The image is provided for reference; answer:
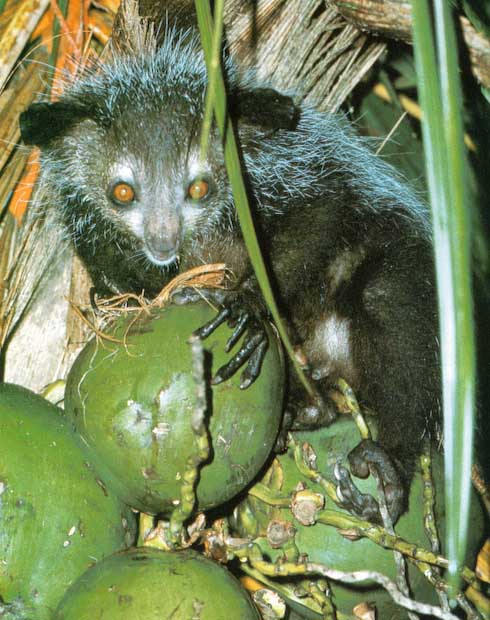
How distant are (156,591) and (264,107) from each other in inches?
63.4

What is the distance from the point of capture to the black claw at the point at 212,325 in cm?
156

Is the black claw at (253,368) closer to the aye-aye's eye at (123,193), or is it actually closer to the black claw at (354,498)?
the black claw at (354,498)

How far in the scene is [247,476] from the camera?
1578 millimetres

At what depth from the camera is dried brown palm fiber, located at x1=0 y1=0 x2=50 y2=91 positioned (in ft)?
7.67

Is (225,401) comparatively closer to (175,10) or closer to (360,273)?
(360,273)

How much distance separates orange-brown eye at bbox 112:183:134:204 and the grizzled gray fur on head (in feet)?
0.06

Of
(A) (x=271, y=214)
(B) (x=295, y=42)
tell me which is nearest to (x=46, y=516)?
(A) (x=271, y=214)

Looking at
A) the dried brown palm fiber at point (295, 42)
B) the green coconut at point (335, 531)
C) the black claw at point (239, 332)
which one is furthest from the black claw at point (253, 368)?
the dried brown palm fiber at point (295, 42)

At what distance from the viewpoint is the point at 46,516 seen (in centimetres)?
151

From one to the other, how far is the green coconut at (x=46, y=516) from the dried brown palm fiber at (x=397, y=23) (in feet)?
4.03

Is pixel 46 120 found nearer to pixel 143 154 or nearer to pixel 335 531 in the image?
pixel 143 154

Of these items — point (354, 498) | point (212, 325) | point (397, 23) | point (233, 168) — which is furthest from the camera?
point (397, 23)

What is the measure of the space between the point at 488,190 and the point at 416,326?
0.43 meters

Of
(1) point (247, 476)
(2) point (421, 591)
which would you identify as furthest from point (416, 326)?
(1) point (247, 476)
